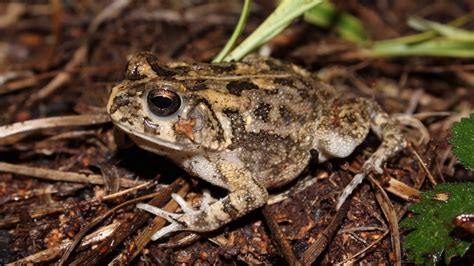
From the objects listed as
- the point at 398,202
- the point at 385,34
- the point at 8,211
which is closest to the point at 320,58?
the point at 385,34

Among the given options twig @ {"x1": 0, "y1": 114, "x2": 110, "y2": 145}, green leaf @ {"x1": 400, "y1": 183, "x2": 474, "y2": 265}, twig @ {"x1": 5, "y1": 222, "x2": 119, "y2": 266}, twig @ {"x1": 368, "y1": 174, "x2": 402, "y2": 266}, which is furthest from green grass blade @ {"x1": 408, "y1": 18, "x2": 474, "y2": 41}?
twig @ {"x1": 5, "y1": 222, "x2": 119, "y2": 266}

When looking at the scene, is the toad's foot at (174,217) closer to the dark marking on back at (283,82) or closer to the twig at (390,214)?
the dark marking on back at (283,82)

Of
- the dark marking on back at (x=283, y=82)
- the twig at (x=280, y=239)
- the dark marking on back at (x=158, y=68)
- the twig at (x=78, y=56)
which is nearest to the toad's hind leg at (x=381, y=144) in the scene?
the twig at (x=280, y=239)

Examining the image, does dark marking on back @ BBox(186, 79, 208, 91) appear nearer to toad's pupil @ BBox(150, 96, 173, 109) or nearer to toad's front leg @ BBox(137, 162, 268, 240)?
toad's pupil @ BBox(150, 96, 173, 109)

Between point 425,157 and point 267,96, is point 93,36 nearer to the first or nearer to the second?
point 267,96

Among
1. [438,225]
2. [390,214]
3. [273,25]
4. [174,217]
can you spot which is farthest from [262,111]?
[438,225]
